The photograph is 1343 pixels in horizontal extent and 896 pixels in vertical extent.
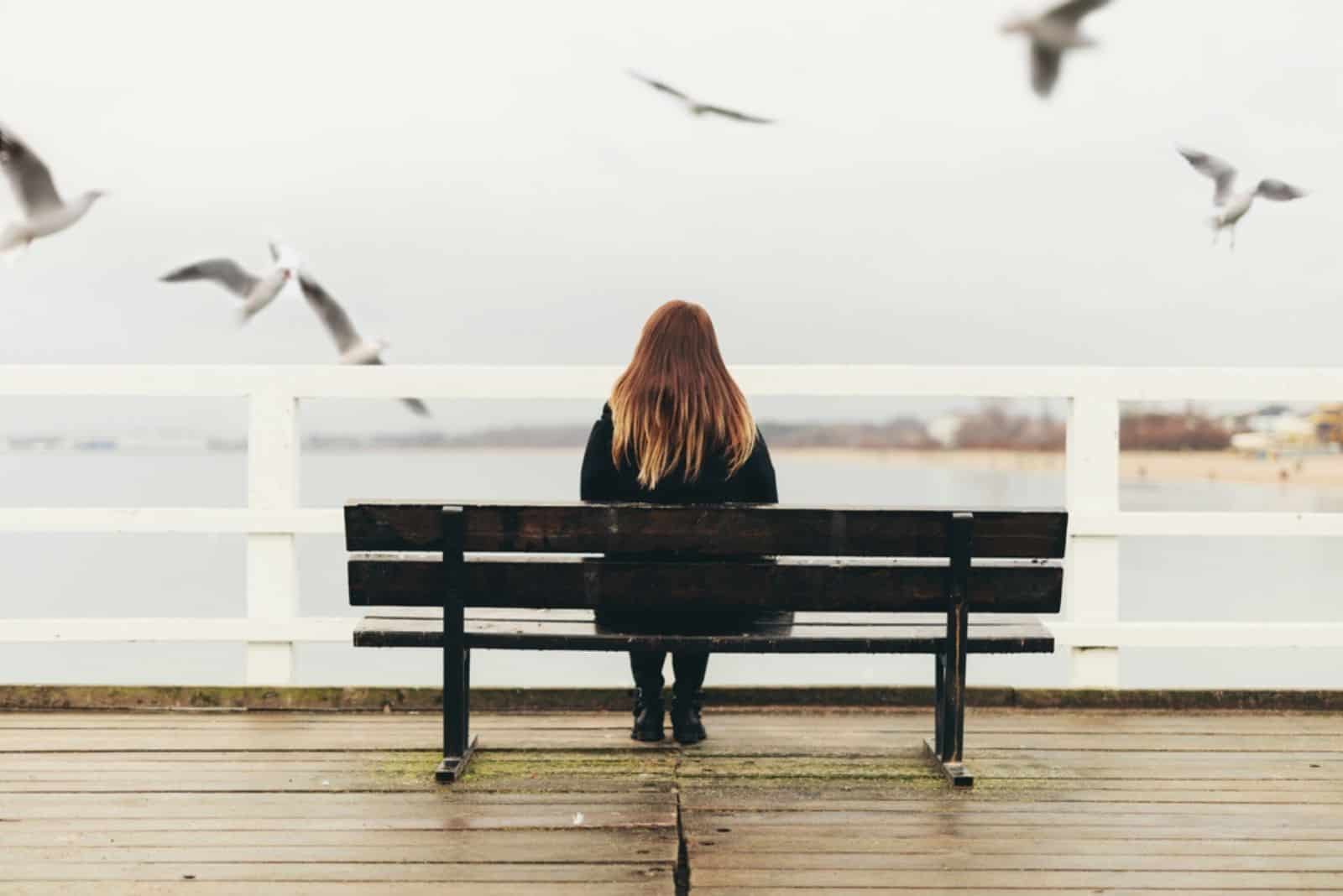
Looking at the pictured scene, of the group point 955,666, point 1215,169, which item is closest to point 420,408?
point 955,666

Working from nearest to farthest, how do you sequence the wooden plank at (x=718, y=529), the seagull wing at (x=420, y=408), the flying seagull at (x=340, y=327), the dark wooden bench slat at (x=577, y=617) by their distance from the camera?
the wooden plank at (x=718, y=529) → the dark wooden bench slat at (x=577, y=617) → the seagull wing at (x=420, y=408) → the flying seagull at (x=340, y=327)

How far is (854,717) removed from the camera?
3549 mm

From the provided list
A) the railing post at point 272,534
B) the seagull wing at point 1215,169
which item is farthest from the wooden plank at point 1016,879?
the seagull wing at point 1215,169

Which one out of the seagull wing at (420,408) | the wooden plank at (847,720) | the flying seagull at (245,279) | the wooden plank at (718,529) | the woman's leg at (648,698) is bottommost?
the wooden plank at (847,720)

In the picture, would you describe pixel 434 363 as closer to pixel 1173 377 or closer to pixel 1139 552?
pixel 1173 377

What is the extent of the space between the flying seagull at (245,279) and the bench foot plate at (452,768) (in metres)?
4.48

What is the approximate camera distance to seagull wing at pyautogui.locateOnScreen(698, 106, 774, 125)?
6789mm

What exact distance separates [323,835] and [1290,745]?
2.47 meters

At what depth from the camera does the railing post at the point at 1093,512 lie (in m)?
3.73

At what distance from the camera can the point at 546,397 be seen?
3.75 metres

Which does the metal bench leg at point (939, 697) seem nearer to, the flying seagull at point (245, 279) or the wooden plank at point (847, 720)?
the wooden plank at point (847, 720)

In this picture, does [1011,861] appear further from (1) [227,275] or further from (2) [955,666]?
(1) [227,275]

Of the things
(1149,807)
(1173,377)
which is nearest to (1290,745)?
(1149,807)

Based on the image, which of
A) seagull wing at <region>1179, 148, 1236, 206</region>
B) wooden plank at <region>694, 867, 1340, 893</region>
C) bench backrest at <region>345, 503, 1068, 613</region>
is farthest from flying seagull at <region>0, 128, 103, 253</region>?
seagull wing at <region>1179, 148, 1236, 206</region>
